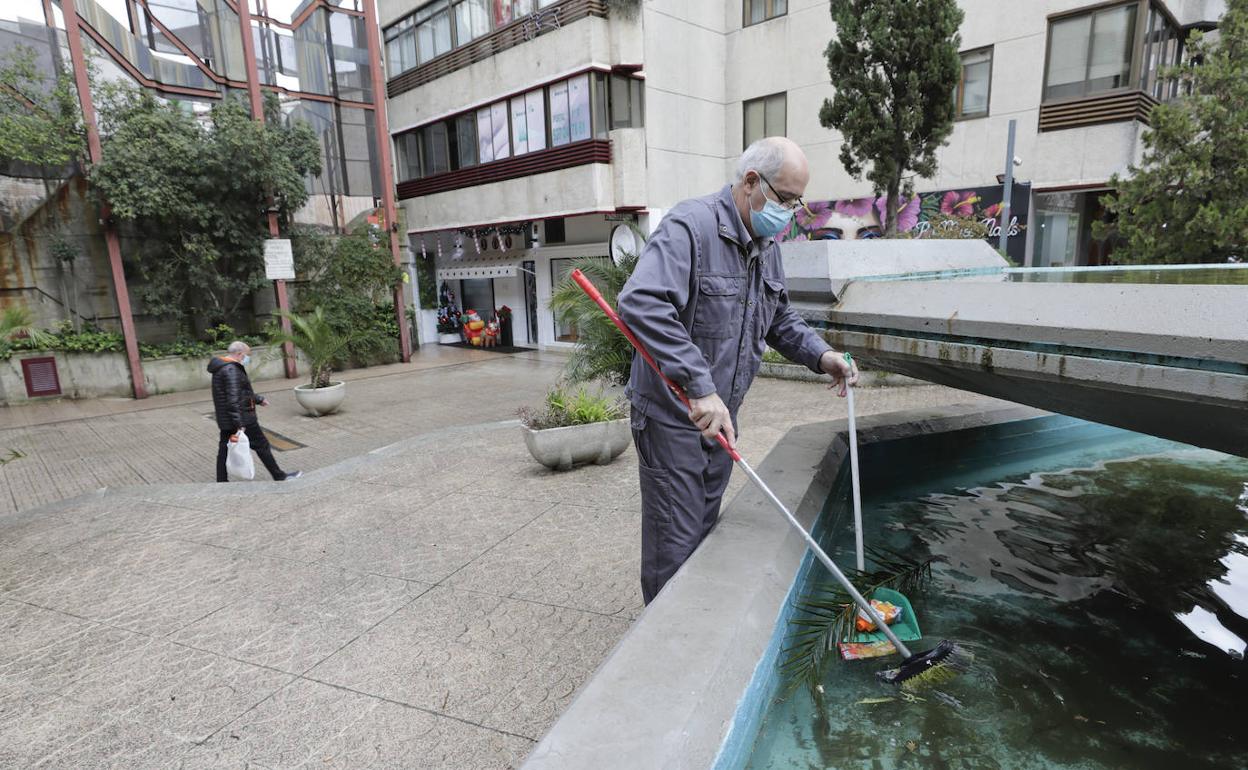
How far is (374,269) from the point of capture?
621 inches

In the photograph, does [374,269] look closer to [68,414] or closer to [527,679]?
[68,414]

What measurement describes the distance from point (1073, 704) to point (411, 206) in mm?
21244

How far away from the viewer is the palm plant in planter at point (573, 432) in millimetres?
5910

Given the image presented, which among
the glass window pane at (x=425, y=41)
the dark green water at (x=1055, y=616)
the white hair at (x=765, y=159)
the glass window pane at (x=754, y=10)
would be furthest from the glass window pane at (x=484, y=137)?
the white hair at (x=765, y=159)

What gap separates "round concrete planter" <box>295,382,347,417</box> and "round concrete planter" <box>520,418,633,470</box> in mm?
5724

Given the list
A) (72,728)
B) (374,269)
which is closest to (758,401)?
(72,728)

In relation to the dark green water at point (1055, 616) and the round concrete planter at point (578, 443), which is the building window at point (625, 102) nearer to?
the round concrete planter at point (578, 443)

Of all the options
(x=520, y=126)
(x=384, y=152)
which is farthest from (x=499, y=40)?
(x=384, y=152)

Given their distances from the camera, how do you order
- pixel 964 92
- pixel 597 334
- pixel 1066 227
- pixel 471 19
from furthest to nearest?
pixel 471 19
pixel 964 92
pixel 1066 227
pixel 597 334

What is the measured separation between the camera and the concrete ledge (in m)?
1.43

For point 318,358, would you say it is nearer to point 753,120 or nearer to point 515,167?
point 515,167

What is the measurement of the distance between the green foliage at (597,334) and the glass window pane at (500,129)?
9770 mm

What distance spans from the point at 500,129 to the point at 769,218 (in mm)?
16796

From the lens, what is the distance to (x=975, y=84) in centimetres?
1384
